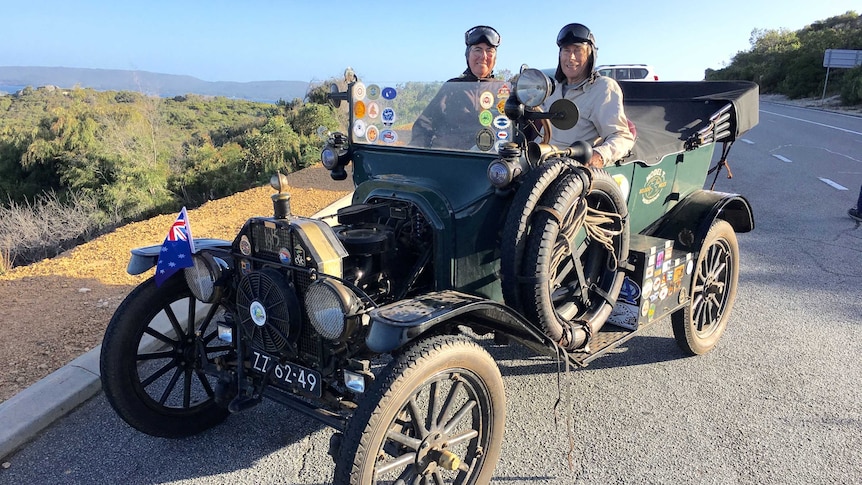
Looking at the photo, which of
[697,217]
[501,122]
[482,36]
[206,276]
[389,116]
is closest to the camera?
[206,276]

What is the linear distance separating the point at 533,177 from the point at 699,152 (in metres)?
2.26

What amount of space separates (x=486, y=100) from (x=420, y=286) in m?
1.09

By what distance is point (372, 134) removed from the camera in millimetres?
3711

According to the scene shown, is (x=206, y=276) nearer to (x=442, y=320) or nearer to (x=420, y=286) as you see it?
(x=420, y=286)

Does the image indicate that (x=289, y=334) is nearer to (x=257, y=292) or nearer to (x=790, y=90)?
(x=257, y=292)

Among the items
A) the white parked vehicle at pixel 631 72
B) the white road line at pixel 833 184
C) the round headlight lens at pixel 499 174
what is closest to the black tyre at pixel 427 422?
the round headlight lens at pixel 499 174

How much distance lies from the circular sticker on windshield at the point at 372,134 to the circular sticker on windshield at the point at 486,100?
788 millimetres

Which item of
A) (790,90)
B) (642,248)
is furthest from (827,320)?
(790,90)

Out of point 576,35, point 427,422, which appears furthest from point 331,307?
point 576,35

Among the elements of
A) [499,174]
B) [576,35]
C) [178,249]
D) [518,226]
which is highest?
[576,35]

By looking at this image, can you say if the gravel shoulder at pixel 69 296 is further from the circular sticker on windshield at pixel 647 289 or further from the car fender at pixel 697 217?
the car fender at pixel 697 217

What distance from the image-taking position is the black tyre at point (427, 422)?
218cm

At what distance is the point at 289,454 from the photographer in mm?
3023

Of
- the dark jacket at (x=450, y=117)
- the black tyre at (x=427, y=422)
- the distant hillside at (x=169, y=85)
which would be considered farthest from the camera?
the distant hillside at (x=169, y=85)
